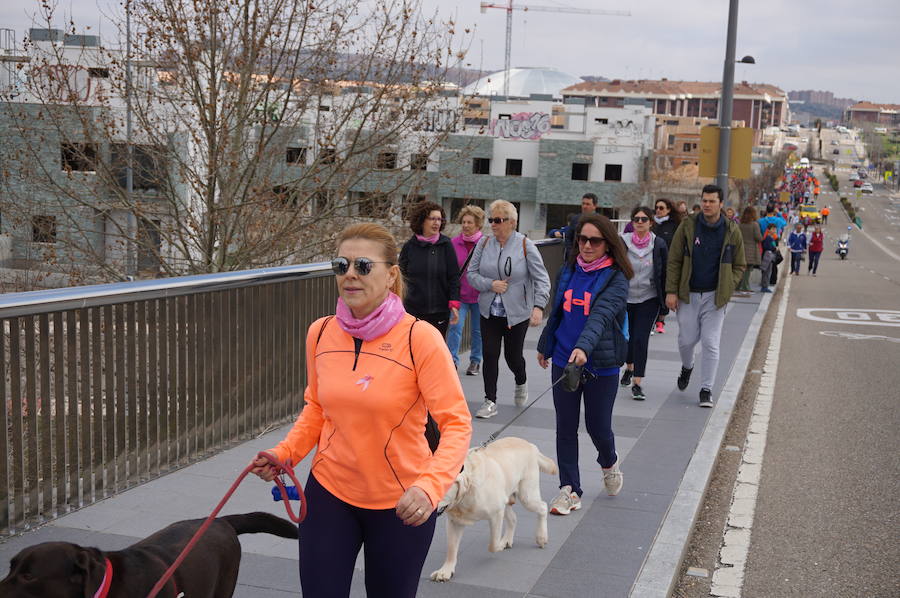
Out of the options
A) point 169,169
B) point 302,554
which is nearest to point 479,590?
point 302,554

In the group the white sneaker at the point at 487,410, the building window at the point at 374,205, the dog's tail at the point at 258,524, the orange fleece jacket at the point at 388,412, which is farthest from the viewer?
the building window at the point at 374,205

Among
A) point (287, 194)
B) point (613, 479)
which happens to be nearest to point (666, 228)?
point (287, 194)

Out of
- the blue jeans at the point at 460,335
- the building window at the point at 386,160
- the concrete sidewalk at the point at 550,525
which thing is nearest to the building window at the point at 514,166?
the building window at the point at 386,160

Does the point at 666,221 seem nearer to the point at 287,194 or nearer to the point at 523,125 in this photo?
the point at 287,194

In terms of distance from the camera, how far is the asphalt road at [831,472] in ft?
18.1

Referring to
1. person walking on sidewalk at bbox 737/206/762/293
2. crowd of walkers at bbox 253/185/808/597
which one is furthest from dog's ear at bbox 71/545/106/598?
person walking on sidewalk at bbox 737/206/762/293

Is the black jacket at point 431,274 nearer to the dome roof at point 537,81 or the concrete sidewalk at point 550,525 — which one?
the concrete sidewalk at point 550,525

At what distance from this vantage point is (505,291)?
8883mm

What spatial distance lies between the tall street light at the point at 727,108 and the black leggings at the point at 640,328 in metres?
8.35

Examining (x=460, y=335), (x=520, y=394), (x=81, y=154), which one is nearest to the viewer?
(x=520, y=394)

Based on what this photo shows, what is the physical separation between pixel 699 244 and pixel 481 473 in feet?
18.2

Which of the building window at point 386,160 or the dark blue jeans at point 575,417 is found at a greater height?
the building window at point 386,160

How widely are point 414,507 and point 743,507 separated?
4.37m

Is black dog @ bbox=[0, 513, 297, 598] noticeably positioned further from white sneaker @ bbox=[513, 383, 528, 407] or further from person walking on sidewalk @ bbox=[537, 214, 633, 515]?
white sneaker @ bbox=[513, 383, 528, 407]
